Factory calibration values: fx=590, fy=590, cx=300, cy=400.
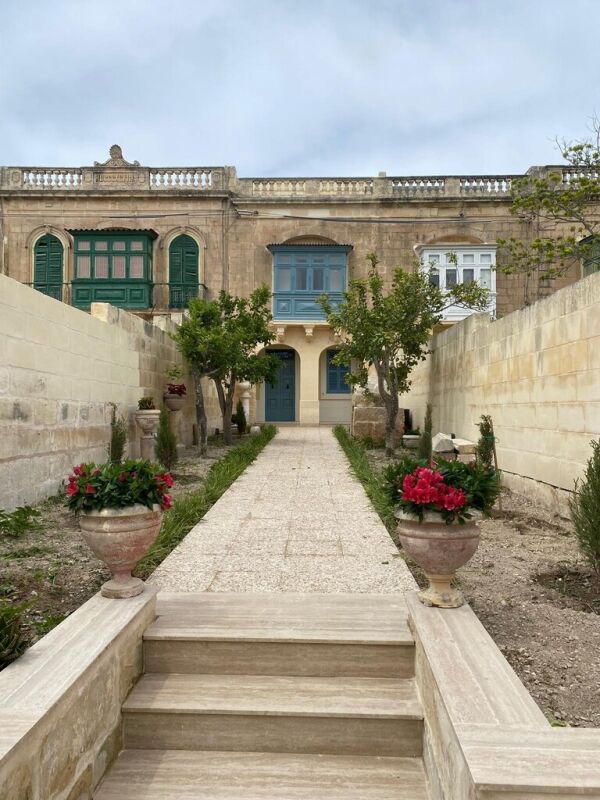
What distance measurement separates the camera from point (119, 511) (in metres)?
3.41

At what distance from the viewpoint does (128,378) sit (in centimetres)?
997

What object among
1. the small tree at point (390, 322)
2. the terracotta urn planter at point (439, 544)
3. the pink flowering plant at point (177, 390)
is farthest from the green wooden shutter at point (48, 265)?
the terracotta urn planter at point (439, 544)

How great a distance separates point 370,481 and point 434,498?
18.5 ft

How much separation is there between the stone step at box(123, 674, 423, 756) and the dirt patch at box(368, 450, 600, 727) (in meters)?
0.71

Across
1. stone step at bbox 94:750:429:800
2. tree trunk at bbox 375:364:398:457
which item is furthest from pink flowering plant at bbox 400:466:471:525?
→ tree trunk at bbox 375:364:398:457

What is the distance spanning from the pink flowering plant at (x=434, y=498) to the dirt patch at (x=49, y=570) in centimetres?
210

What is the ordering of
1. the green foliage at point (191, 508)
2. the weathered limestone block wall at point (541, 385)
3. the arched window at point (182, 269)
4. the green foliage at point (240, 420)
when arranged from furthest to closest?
1. the arched window at point (182, 269)
2. the green foliage at point (240, 420)
3. the weathered limestone block wall at point (541, 385)
4. the green foliage at point (191, 508)

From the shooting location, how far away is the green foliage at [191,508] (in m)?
5.04

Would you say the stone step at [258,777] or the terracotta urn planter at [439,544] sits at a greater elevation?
the terracotta urn planter at [439,544]

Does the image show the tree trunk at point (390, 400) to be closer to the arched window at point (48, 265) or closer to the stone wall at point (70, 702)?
the stone wall at point (70, 702)

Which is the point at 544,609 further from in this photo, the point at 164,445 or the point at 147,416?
the point at 147,416

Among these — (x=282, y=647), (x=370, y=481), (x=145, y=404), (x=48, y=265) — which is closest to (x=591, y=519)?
(x=282, y=647)

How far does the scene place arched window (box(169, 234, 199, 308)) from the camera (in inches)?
861

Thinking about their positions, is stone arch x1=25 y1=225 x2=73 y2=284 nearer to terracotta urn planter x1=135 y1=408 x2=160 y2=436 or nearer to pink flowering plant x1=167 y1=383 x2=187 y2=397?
pink flowering plant x1=167 y1=383 x2=187 y2=397
